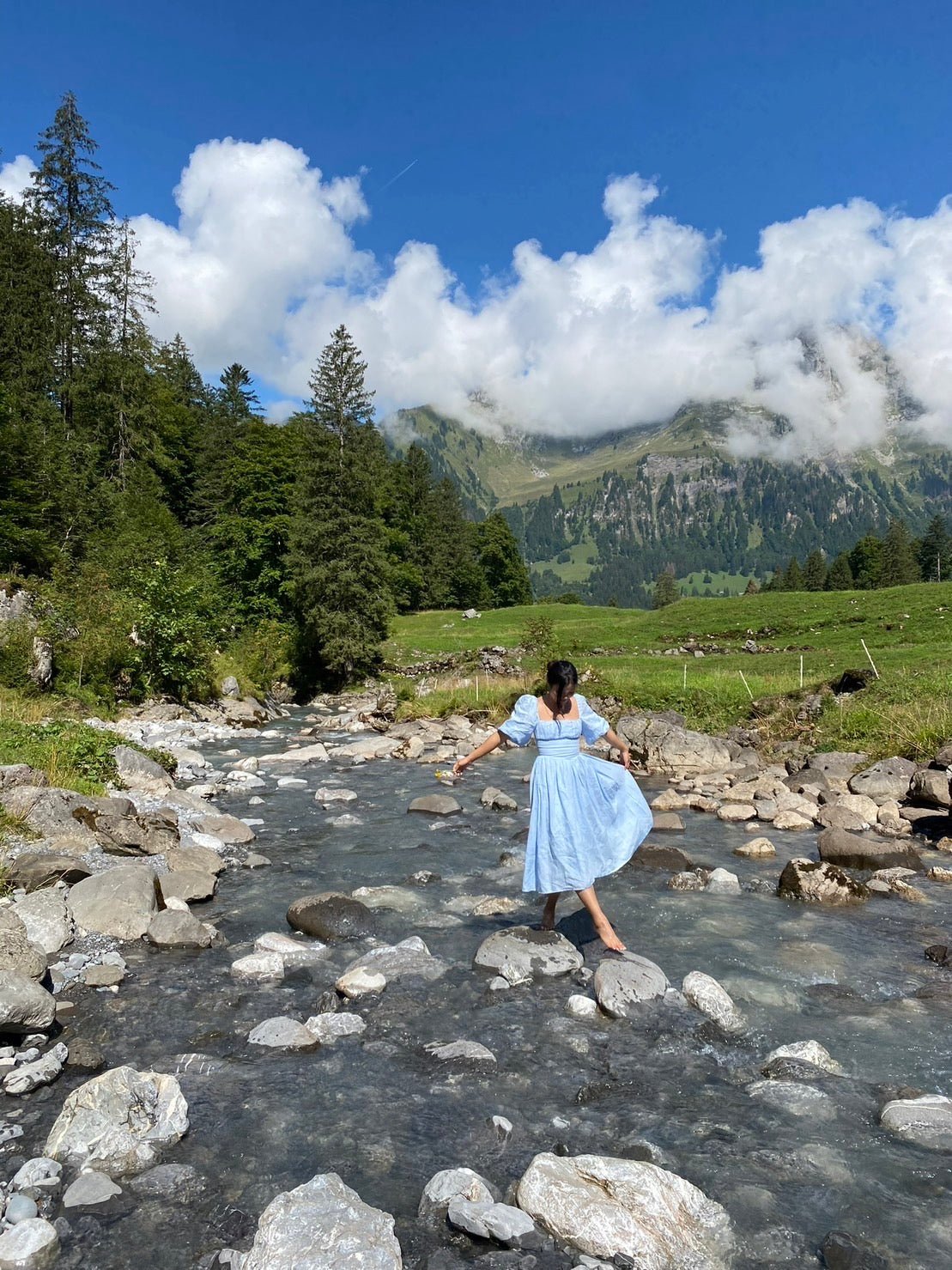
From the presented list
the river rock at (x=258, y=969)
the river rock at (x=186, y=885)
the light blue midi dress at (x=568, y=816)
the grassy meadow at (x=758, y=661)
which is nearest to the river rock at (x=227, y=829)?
the river rock at (x=186, y=885)

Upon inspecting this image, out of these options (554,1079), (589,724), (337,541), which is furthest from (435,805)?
(337,541)

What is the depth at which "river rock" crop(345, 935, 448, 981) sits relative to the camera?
7.62 meters

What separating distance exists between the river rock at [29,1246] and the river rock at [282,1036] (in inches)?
89.5

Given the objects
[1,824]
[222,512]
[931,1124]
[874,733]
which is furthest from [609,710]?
[222,512]

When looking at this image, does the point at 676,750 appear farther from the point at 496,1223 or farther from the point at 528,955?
the point at 496,1223

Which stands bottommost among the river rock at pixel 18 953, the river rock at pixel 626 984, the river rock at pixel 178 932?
the river rock at pixel 626 984

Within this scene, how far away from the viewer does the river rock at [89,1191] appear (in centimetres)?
436

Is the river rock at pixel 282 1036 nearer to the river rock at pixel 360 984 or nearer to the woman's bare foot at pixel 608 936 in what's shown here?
the river rock at pixel 360 984

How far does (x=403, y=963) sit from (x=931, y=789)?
11.0m

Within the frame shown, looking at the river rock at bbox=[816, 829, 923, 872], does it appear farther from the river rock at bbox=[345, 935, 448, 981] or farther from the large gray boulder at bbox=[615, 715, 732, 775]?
the large gray boulder at bbox=[615, 715, 732, 775]

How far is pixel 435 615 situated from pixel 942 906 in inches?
2662

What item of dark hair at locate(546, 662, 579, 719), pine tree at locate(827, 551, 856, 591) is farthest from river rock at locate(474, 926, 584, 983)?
pine tree at locate(827, 551, 856, 591)

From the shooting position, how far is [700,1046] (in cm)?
634

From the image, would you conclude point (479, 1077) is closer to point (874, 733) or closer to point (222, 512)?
point (874, 733)
